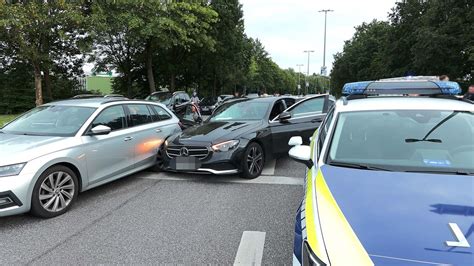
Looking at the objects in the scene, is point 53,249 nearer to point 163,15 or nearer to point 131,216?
point 131,216

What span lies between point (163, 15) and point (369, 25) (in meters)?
56.2

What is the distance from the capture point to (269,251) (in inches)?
150

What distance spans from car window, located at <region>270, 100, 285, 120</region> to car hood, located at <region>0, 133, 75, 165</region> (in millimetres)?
3998

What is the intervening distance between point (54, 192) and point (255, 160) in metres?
3.29

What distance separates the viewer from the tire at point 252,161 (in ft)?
21.3

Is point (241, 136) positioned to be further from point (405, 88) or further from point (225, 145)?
point (405, 88)

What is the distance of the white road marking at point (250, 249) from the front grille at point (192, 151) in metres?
2.26

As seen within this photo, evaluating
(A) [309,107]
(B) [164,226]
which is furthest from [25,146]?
(A) [309,107]

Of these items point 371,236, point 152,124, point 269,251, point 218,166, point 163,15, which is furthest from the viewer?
point 163,15

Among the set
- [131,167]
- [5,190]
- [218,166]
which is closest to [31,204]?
[5,190]

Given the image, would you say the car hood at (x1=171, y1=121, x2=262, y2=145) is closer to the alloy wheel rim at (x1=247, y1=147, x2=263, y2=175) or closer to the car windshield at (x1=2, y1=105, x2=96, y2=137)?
the alloy wheel rim at (x1=247, y1=147, x2=263, y2=175)

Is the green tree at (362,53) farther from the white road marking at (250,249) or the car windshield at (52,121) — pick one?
the white road marking at (250,249)

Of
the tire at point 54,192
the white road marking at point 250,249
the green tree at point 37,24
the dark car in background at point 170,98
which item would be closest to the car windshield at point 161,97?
the dark car in background at point 170,98

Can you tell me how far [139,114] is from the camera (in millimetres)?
6922
